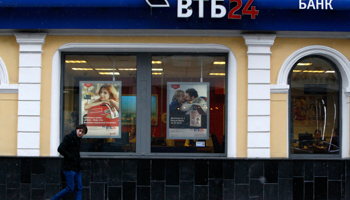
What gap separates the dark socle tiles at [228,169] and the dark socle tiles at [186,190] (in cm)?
77

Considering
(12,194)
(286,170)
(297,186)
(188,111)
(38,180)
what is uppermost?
(188,111)

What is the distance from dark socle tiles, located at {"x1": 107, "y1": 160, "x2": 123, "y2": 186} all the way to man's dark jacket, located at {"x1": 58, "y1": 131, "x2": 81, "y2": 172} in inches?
34.9

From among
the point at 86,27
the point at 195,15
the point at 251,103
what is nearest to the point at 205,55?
the point at 195,15

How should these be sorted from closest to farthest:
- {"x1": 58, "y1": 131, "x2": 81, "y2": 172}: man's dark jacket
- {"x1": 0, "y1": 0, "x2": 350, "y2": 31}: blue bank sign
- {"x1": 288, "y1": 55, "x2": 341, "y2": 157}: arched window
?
{"x1": 58, "y1": 131, "x2": 81, "y2": 172}: man's dark jacket, {"x1": 0, "y1": 0, "x2": 350, "y2": 31}: blue bank sign, {"x1": 288, "y1": 55, "x2": 341, "y2": 157}: arched window

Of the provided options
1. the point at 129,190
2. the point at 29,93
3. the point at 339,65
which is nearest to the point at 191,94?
the point at 129,190

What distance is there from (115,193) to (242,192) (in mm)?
2806

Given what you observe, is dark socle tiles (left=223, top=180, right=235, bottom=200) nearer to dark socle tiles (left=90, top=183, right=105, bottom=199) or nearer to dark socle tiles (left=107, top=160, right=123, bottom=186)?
dark socle tiles (left=107, top=160, right=123, bottom=186)

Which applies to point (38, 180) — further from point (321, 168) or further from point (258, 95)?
point (321, 168)

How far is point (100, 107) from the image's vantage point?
6.85 m

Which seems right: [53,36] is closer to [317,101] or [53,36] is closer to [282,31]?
[282,31]

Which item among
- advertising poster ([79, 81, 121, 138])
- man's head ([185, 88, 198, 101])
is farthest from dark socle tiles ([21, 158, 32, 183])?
man's head ([185, 88, 198, 101])

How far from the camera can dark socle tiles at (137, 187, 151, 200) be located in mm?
6438

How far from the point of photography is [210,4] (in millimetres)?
6262

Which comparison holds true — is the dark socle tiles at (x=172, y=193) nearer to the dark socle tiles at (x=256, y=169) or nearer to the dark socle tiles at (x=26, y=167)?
the dark socle tiles at (x=256, y=169)
